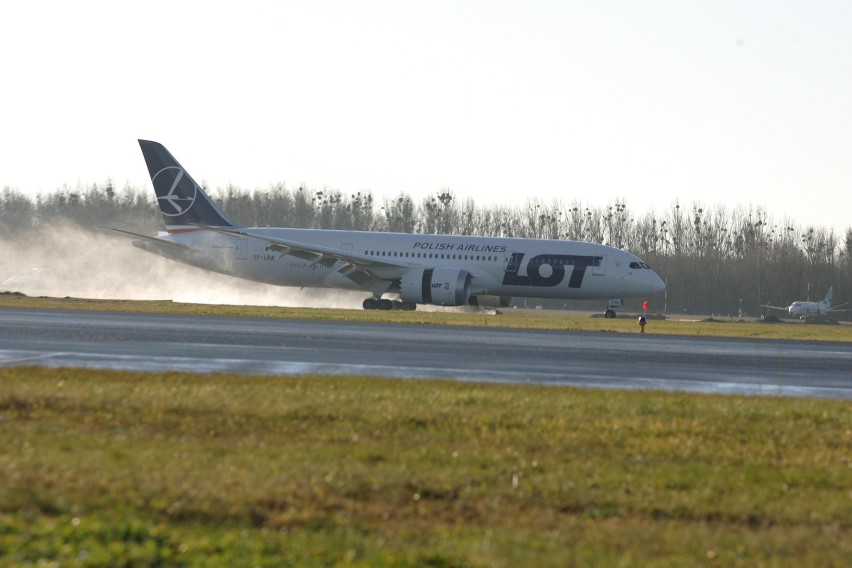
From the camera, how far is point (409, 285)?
50844 millimetres

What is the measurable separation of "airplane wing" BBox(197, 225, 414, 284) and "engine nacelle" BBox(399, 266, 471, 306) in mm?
1112

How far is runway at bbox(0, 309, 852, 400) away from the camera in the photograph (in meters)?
19.3

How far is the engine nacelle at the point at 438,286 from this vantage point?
50094mm

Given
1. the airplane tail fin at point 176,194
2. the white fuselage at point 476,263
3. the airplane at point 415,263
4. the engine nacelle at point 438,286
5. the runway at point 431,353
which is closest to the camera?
the runway at point 431,353

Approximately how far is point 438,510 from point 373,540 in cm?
129

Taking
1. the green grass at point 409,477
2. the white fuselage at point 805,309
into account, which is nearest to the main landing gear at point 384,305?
the green grass at point 409,477

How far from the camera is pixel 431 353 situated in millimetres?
23750

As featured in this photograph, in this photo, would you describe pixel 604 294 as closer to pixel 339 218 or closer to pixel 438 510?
pixel 438 510

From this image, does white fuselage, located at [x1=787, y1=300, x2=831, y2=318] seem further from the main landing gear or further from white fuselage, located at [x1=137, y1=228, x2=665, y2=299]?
the main landing gear

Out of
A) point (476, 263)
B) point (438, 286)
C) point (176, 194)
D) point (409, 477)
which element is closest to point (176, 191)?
point (176, 194)

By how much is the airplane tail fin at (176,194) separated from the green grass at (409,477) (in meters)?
40.9

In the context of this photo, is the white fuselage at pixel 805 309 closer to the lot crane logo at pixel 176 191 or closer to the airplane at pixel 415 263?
the airplane at pixel 415 263

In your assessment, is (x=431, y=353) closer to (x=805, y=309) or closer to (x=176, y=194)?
(x=176, y=194)

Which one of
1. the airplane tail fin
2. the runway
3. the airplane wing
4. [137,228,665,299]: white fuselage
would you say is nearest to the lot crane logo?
the airplane tail fin
